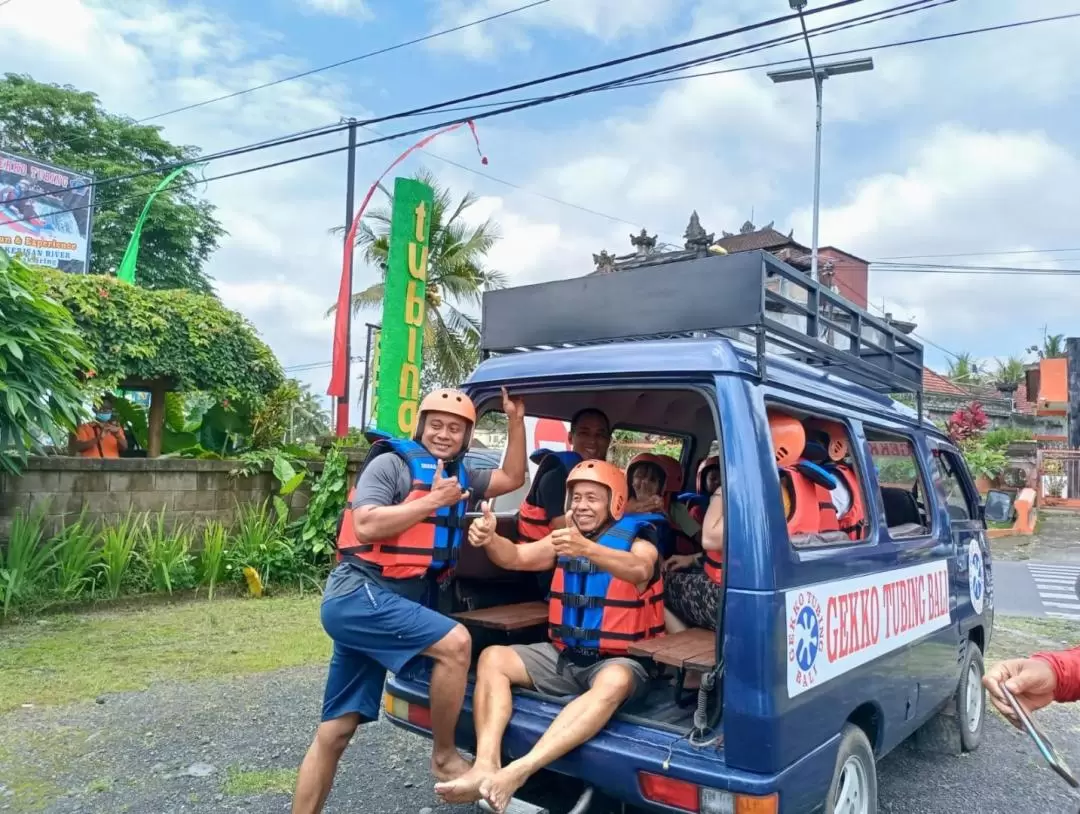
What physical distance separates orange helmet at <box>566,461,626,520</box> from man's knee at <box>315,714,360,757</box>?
1188 millimetres

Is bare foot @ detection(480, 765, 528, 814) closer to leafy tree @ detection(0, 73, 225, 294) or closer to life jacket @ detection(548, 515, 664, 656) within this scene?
life jacket @ detection(548, 515, 664, 656)

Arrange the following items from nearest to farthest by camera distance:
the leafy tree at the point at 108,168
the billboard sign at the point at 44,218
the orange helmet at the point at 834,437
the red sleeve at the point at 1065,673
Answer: the red sleeve at the point at 1065,673
the orange helmet at the point at 834,437
the billboard sign at the point at 44,218
the leafy tree at the point at 108,168

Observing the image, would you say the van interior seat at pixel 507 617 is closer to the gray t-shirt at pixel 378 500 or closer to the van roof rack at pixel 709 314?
the gray t-shirt at pixel 378 500

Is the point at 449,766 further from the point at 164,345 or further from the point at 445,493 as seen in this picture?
the point at 164,345

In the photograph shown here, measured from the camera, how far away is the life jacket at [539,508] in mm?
3984

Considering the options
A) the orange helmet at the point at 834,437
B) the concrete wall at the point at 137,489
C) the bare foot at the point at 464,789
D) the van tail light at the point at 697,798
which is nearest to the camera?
the van tail light at the point at 697,798

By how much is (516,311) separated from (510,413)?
46 cm

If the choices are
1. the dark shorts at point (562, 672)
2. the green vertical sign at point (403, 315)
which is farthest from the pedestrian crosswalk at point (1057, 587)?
the green vertical sign at point (403, 315)

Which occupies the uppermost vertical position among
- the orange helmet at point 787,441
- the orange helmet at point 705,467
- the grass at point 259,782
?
the orange helmet at point 787,441

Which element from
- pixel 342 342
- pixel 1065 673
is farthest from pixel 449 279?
pixel 1065 673

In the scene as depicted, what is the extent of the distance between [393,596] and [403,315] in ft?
24.1

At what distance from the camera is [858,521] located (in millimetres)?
3250

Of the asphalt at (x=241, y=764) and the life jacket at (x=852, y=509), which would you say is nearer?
the life jacket at (x=852, y=509)

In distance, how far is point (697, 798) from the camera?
93.2 inches
